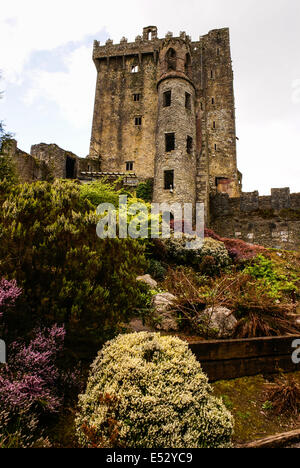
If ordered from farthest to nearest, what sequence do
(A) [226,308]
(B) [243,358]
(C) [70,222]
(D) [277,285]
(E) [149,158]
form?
(E) [149,158] → (D) [277,285] → (A) [226,308] → (B) [243,358] → (C) [70,222]

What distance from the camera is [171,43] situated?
954 inches

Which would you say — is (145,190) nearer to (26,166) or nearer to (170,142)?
(170,142)

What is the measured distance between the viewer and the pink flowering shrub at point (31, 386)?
3000 millimetres

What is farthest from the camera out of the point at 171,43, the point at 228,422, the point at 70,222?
the point at 171,43

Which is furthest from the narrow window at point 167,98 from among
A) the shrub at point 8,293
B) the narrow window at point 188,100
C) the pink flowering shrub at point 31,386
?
the pink flowering shrub at point 31,386

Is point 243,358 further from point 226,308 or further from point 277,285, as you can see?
point 277,285

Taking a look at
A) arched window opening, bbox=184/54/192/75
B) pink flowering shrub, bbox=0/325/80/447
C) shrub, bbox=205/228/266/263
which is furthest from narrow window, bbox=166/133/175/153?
pink flowering shrub, bbox=0/325/80/447

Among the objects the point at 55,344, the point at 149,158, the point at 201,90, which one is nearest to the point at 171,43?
the point at 201,90

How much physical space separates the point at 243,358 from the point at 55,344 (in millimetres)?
3125

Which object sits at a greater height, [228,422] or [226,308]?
[226,308]

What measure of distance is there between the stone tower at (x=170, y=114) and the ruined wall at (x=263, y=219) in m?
2.44
